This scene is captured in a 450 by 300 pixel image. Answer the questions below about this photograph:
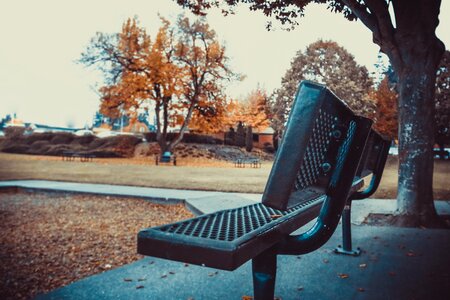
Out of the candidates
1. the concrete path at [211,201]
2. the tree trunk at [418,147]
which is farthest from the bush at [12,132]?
the tree trunk at [418,147]

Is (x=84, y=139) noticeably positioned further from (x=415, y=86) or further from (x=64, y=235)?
(x=415, y=86)

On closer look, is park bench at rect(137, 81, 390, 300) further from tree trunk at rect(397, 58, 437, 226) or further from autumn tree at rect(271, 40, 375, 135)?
autumn tree at rect(271, 40, 375, 135)

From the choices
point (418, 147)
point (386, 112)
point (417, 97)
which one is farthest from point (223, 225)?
point (386, 112)

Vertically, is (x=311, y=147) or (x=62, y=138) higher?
(x=62, y=138)

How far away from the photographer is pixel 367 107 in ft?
113

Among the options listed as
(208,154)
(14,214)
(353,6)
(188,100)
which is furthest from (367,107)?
(14,214)

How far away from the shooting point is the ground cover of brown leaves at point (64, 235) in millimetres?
3494

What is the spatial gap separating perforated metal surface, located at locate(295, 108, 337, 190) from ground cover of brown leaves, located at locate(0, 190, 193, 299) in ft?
9.21

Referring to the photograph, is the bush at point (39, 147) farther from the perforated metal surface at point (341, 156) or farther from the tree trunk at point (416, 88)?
the perforated metal surface at point (341, 156)

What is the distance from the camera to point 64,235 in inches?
199

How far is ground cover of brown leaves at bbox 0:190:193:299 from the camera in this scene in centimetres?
349

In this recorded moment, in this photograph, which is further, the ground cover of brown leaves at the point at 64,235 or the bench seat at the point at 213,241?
the ground cover of brown leaves at the point at 64,235

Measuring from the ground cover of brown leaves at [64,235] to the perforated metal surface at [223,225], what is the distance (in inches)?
88.9

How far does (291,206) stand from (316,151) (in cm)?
30
